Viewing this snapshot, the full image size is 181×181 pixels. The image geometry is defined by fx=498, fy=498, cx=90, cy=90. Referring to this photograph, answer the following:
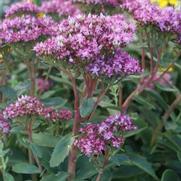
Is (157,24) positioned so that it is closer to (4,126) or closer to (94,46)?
(94,46)

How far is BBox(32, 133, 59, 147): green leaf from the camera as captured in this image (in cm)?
200

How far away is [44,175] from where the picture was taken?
6.56ft

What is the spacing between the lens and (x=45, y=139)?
6.63 feet

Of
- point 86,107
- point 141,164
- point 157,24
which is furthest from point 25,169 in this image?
point 157,24

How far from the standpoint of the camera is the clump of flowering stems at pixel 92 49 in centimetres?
173

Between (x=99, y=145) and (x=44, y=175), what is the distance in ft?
1.27

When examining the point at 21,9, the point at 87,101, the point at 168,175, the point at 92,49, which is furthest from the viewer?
the point at 21,9

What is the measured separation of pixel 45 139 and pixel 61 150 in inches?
7.2

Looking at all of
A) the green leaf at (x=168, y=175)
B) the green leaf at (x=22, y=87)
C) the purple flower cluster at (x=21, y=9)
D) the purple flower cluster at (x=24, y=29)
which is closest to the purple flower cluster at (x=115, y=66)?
the purple flower cluster at (x=24, y=29)

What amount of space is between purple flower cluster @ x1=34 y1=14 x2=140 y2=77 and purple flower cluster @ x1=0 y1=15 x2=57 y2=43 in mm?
254

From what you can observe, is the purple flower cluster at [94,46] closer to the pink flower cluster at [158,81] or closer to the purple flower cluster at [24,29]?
the purple flower cluster at [24,29]

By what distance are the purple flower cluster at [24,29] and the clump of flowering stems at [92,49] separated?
0.25m

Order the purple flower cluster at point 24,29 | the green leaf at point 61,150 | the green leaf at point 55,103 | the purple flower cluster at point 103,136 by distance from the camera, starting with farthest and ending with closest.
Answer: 1. the green leaf at point 55,103
2. the purple flower cluster at point 24,29
3. the green leaf at point 61,150
4. the purple flower cluster at point 103,136

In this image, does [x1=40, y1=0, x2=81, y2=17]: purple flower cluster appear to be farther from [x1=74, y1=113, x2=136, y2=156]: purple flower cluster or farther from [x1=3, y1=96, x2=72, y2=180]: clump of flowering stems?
[x1=74, y1=113, x2=136, y2=156]: purple flower cluster
